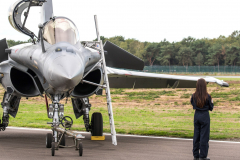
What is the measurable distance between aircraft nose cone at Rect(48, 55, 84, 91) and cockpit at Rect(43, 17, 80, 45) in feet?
3.37

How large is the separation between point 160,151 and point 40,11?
5.98 metres

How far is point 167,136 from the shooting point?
12.0 m

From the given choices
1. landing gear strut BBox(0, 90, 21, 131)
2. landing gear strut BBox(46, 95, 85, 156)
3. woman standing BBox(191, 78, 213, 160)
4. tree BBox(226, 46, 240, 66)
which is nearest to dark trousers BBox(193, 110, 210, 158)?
woman standing BBox(191, 78, 213, 160)

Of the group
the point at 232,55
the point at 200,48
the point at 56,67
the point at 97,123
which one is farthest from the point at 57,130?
the point at 200,48

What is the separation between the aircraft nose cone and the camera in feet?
22.0

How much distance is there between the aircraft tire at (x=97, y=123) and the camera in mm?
10875

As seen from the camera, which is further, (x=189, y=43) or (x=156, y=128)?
(x=189, y=43)

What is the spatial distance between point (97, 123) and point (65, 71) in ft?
14.6

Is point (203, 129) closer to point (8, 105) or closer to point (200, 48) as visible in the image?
point (8, 105)

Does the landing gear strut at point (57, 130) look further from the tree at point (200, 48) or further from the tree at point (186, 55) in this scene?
the tree at point (200, 48)

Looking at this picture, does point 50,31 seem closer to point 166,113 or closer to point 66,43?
point 66,43

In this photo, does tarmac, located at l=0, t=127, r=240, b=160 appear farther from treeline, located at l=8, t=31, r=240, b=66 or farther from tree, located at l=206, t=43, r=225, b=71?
tree, located at l=206, t=43, r=225, b=71

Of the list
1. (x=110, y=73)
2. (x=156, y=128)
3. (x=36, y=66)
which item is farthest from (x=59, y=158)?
(x=156, y=128)

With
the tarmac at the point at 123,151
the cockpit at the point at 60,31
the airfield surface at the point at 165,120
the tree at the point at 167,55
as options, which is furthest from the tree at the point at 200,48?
the cockpit at the point at 60,31
